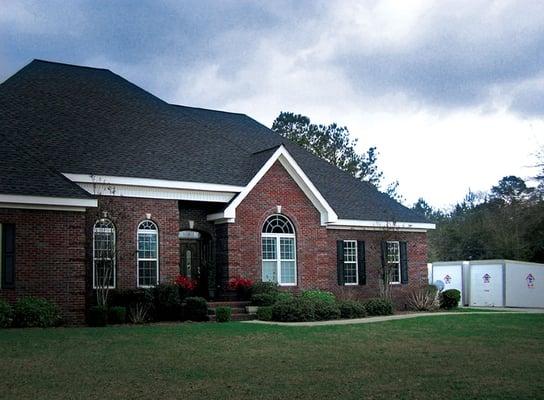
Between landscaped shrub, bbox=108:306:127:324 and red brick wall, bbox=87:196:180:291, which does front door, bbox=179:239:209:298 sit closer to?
red brick wall, bbox=87:196:180:291

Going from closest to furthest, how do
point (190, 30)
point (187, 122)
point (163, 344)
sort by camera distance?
1. point (163, 344)
2. point (190, 30)
3. point (187, 122)

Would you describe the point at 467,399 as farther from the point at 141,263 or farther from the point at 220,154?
the point at 220,154

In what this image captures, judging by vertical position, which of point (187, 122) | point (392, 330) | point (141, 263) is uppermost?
point (187, 122)

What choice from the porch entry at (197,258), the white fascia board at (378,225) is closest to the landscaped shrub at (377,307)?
the white fascia board at (378,225)

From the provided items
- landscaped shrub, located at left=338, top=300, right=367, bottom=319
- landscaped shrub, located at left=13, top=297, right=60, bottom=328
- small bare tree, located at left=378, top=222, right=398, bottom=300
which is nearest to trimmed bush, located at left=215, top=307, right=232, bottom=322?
landscaped shrub, located at left=338, top=300, right=367, bottom=319

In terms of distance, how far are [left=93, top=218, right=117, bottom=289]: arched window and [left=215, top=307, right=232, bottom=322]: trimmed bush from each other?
3.53 m

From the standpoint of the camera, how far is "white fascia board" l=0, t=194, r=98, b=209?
717 inches

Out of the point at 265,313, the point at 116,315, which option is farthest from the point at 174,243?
the point at 265,313

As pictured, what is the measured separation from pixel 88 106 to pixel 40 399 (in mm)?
18003

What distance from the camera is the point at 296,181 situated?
2567 centimetres

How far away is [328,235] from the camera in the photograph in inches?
1093

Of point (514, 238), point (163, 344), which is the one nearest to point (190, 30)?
point (163, 344)

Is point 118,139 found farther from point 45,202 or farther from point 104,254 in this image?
point 45,202

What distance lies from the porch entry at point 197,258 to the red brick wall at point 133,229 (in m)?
2.20
